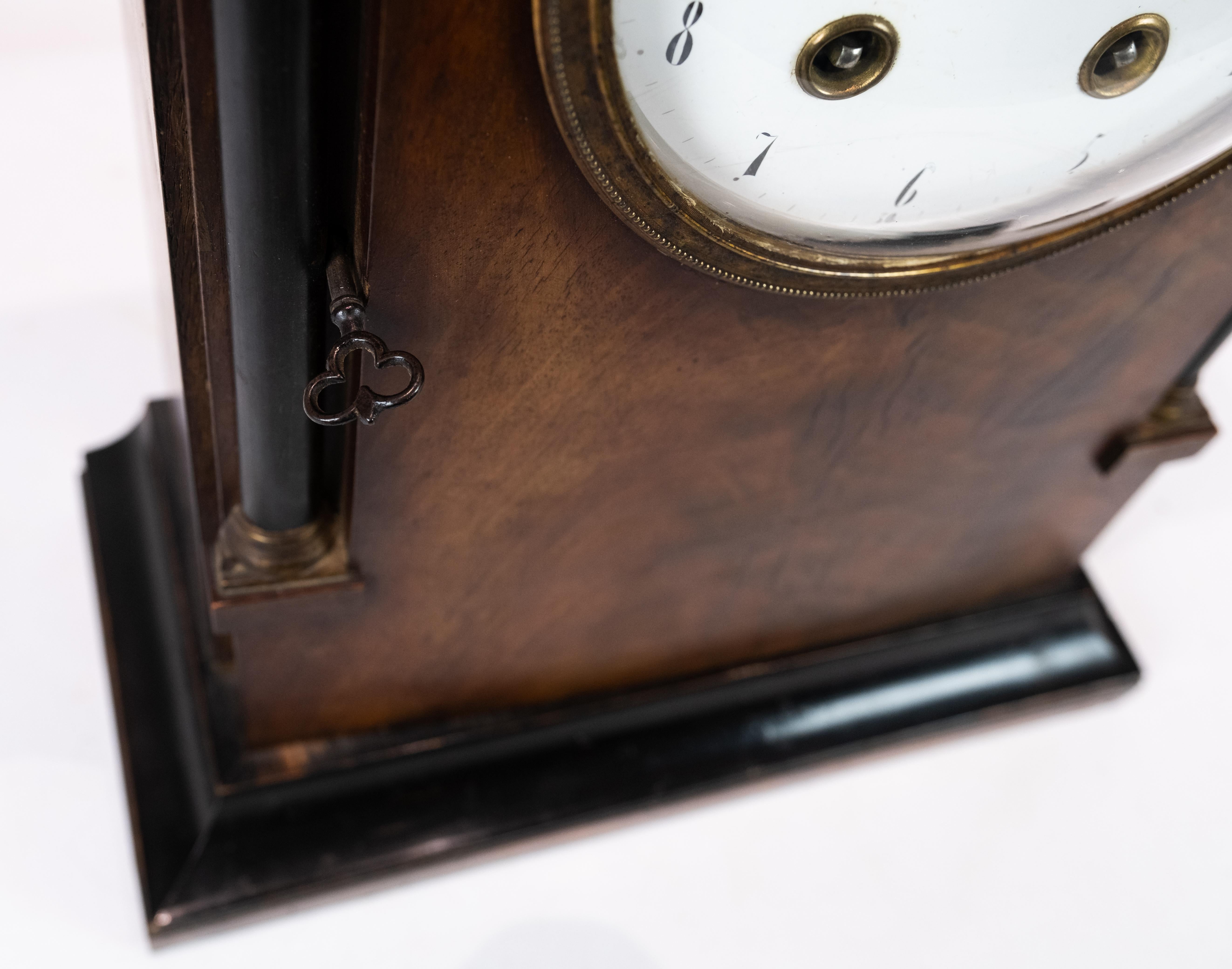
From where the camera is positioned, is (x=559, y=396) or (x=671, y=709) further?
(x=671, y=709)

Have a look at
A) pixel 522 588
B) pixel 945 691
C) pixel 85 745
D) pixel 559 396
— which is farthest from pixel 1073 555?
pixel 85 745

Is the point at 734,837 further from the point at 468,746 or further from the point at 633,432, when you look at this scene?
the point at 633,432

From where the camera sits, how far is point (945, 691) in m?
1.23

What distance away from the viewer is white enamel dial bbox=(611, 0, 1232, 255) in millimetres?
559

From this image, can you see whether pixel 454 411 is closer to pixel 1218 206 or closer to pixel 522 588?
pixel 522 588

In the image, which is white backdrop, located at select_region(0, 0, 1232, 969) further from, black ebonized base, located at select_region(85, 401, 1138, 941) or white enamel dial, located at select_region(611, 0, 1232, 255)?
white enamel dial, located at select_region(611, 0, 1232, 255)

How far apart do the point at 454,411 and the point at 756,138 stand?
237 millimetres

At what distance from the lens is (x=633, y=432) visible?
81 cm

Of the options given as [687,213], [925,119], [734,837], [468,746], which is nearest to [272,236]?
[687,213]

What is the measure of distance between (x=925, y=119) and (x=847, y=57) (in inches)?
2.6

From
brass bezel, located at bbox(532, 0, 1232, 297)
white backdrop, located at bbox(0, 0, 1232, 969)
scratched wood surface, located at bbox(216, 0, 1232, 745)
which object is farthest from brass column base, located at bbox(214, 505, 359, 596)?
brass bezel, located at bbox(532, 0, 1232, 297)

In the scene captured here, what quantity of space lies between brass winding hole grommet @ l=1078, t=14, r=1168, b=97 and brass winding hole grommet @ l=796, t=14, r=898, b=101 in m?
0.11

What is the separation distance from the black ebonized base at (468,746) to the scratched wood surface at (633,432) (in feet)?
0.13

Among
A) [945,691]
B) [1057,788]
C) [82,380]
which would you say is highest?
[82,380]
